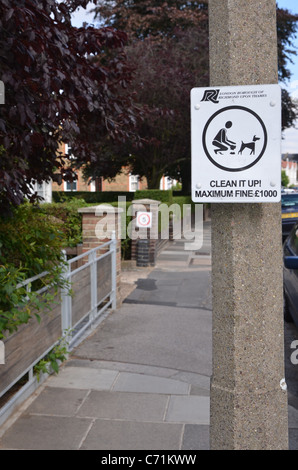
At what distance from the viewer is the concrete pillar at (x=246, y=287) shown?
224cm

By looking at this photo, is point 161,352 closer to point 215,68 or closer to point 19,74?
point 19,74

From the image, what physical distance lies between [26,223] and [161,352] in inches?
94.2

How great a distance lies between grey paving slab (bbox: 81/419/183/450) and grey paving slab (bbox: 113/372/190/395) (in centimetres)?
80

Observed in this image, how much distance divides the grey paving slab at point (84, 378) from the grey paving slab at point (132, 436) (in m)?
0.90

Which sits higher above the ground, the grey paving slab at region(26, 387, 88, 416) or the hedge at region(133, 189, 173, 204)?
the hedge at region(133, 189, 173, 204)

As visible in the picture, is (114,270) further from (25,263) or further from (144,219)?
(144,219)

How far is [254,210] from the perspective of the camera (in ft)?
7.50

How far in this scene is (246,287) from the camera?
2.27 meters

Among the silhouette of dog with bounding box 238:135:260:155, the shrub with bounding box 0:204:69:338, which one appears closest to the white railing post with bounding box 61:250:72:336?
the shrub with bounding box 0:204:69:338

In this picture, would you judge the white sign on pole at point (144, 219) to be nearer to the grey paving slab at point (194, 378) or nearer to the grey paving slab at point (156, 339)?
the grey paving slab at point (156, 339)

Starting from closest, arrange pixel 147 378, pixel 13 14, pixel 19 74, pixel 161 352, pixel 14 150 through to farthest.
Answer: pixel 13 14 → pixel 19 74 → pixel 14 150 → pixel 147 378 → pixel 161 352

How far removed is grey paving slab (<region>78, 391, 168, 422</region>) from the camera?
191 inches

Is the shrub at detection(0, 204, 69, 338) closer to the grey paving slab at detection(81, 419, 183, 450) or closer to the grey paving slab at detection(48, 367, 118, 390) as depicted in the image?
the grey paving slab at detection(48, 367, 118, 390)

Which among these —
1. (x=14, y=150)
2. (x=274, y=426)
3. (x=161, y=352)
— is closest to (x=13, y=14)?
(x=14, y=150)
